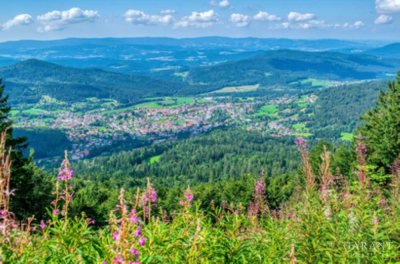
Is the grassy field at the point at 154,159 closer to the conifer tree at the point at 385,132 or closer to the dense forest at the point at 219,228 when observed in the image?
the conifer tree at the point at 385,132

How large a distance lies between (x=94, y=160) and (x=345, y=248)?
538 feet

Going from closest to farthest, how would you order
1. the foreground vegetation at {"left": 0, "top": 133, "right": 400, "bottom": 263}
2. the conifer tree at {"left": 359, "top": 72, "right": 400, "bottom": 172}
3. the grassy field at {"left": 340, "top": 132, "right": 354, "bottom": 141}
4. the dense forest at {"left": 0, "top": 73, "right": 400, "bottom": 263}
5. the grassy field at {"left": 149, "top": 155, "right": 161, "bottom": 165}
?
the dense forest at {"left": 0, "top": 73, "right": 400, "bottom": 263} < the foreground vegetation at {"left": 0, "top": 133, "right": 400, "bottom": 263} < the conifer tree at {"left": 359, "top": 72, "right": 400, "bottom": 172} < the grassy field at {"left": 149, "top": 155, "right": 161, "bottom": 165} < the grassy field at {"left": 340, "top": 132, "right": 354, "bottom": 141}

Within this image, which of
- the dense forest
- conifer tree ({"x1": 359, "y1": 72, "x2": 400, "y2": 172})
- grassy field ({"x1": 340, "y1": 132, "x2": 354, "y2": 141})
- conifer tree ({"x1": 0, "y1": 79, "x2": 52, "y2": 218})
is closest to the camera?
the dense forest

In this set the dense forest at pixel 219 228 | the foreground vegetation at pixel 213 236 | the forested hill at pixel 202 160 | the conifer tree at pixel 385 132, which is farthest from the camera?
the forested hill at pixel 202 160

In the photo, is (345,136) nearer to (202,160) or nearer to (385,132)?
(202,160)

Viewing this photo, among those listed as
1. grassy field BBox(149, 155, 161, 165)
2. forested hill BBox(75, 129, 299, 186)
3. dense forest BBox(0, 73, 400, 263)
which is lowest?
grassy field BBox(149, 155, 161, 165)

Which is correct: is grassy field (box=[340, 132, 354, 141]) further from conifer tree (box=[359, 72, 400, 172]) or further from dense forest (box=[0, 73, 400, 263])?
dense forest (box=[0, 73, 400, 263])

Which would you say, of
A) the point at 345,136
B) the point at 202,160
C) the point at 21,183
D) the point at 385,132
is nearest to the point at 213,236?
the point at 21,183

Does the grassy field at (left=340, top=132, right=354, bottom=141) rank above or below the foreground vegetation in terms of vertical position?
below

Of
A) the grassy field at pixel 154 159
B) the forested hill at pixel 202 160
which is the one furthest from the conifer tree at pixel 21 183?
the grassy field at pixel 154 159

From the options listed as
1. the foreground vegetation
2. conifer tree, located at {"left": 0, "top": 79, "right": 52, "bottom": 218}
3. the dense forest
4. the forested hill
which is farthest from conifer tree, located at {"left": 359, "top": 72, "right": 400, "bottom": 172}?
the forested hill

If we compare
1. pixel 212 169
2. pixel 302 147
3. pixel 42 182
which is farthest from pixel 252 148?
pixel 302 147

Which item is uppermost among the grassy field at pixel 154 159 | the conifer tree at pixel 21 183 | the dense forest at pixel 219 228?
the dense forest at pixel 219 228

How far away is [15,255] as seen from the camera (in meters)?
3.70
